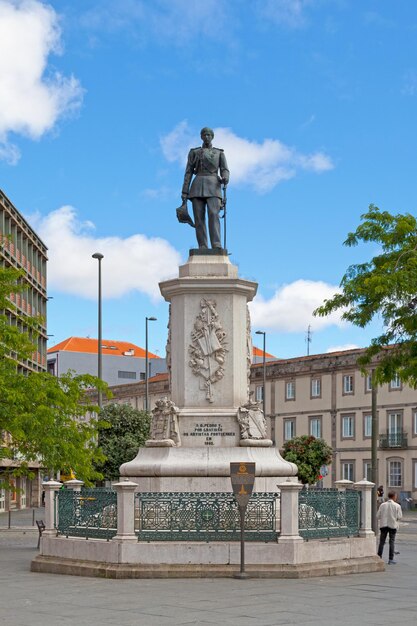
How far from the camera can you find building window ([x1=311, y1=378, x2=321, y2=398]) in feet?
246

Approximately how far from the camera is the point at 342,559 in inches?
771

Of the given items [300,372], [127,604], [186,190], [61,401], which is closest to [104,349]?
[300,372]

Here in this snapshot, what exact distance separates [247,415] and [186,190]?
5010 mm

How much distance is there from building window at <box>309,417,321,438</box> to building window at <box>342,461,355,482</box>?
11.2 feet

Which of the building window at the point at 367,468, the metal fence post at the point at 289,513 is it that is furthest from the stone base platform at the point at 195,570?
the building window at the point at 367,468

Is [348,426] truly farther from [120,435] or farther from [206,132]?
[206,132]

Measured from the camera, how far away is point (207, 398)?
21.2 metres

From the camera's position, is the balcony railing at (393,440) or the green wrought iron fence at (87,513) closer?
the green wrought iron fence at (87,513)

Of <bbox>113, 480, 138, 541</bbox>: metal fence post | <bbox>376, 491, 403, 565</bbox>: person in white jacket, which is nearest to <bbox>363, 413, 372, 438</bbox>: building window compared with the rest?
<bbox>376, 491, 403, 565</bbox>: person in white jacket

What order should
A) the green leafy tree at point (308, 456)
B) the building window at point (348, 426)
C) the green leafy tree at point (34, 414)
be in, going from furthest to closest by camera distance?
the building window at point (348, 426)
the green leafy tree at point (308, 456)
the green leafy tree at point (34, 414)

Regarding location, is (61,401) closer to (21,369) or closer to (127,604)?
(127,604)

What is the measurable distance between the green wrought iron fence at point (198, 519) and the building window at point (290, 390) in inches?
2313

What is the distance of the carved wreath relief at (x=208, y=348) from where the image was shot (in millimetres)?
21266

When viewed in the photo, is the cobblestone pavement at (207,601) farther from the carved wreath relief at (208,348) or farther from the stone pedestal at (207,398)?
the carved wreath relief at (208,348)
